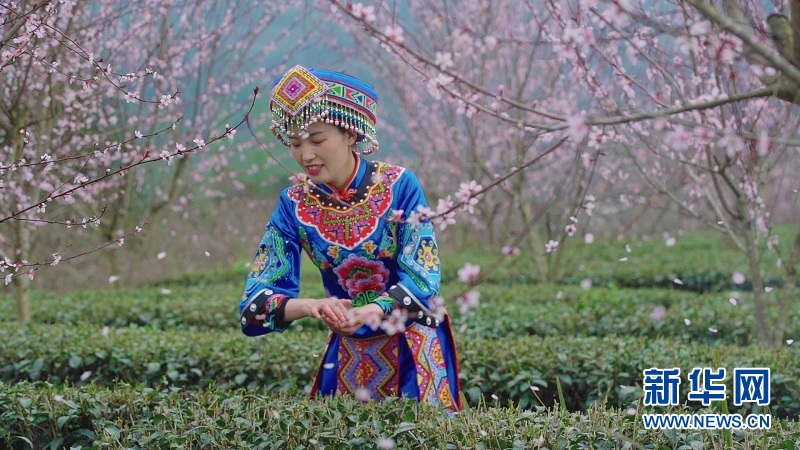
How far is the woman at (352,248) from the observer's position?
2.62 m

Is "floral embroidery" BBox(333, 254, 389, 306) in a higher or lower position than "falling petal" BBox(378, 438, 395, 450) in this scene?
higher

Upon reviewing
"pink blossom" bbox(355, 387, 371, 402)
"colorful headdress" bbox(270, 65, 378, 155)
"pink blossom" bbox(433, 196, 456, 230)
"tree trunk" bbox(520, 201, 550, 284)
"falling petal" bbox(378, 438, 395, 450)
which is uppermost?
"tree trunk" bbox(520, 201, 550, 284)

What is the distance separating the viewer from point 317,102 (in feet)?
8.50

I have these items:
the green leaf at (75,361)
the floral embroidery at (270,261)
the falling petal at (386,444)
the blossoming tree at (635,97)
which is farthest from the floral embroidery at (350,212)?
the green leaf at (75,361)

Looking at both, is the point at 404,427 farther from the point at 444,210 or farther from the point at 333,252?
the point at 444,210

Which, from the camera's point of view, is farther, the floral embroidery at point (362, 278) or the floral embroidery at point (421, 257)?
the floral embroidery at point (362, 278)

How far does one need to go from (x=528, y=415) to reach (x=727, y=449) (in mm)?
625

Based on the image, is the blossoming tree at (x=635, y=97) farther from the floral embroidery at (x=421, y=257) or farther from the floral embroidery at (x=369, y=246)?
the floral embroidery at (x=369, y=246)

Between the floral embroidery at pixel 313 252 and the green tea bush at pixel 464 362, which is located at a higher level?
the floral embroidery at pixel 313 252

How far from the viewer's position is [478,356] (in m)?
3.97

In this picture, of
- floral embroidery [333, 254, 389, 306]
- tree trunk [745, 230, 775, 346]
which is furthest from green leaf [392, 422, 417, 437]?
tree trunk [745, 230, 775, 346]

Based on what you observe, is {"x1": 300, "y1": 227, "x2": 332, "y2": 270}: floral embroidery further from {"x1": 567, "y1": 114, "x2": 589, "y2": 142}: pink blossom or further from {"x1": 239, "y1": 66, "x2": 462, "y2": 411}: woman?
{"x1": 567, "y1": 114, "x2": 589, "y2": 142}: pink blossom

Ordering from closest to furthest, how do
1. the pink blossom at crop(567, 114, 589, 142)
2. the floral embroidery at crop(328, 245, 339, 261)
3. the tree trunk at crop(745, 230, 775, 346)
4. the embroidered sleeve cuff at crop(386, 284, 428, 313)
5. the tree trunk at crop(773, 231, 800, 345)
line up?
the pink blossom at crop(567, 114, 589, 142), the embroidered sleeve cuff at crop(386, 284, 428, 313), the floral embroidery at crop(328, 245, 339, 261), the tree trunk at crop(773, 231, 800, 345), the tree trunk at crop(745, 230, 775, 346)

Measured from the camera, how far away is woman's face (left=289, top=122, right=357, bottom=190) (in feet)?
8.68
